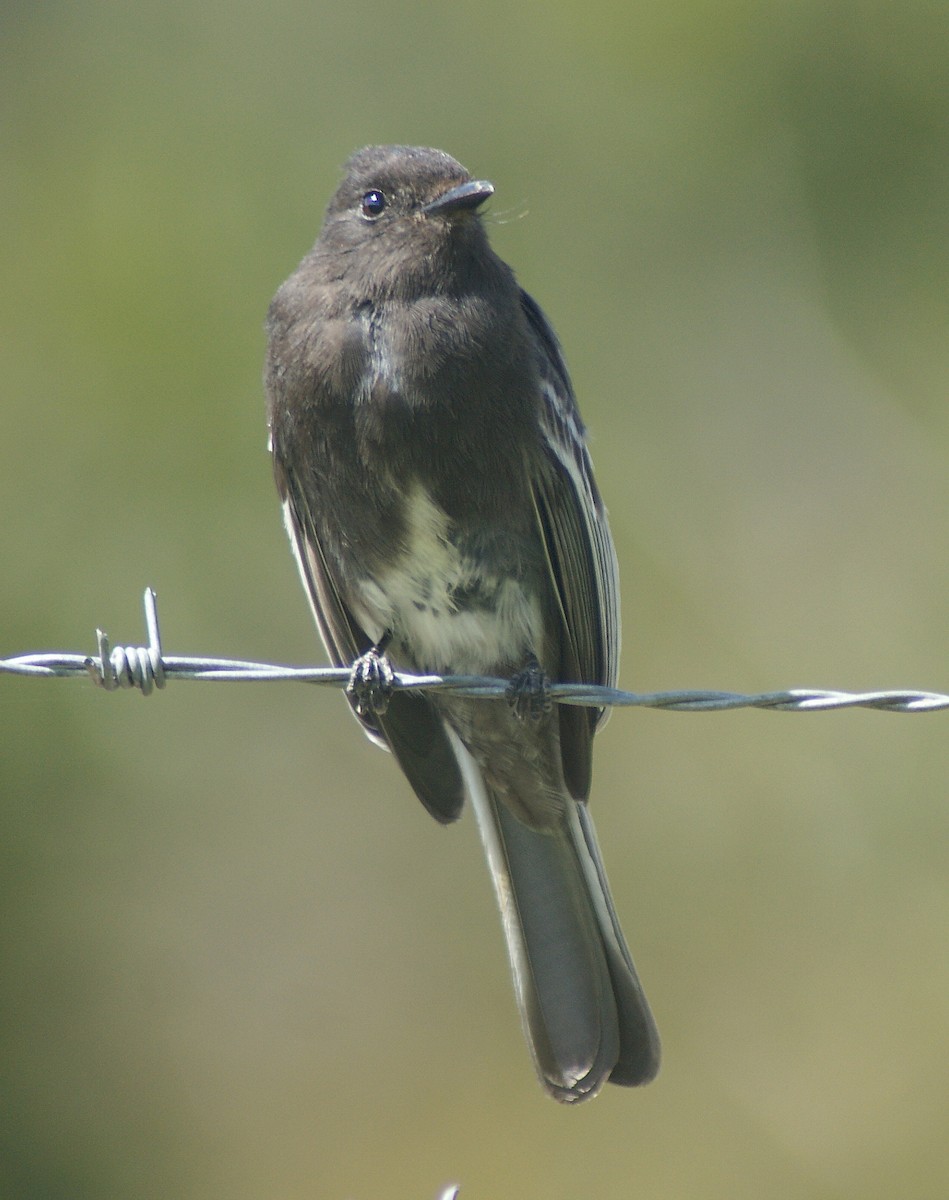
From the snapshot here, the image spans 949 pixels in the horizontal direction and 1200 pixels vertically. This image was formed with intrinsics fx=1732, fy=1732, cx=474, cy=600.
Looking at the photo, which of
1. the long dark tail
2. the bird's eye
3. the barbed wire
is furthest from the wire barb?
the bird's eye

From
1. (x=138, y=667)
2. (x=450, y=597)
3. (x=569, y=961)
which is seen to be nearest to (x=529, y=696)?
(x=450, y=597)

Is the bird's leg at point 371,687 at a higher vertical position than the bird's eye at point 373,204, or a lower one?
lower

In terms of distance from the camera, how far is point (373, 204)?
5.59 m

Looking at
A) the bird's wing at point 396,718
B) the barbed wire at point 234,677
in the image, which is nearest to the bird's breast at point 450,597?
the bird's wing at point 396,718

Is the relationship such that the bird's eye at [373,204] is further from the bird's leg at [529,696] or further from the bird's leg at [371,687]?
the bird's leg at [529,696]

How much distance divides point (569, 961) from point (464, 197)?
91.8 inches

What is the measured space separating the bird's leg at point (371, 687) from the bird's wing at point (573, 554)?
0.58 meters

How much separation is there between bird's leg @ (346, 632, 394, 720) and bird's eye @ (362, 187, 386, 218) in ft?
4.73

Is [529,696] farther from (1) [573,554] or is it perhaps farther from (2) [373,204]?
(2) [373,204]

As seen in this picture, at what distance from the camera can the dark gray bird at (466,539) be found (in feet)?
16.6

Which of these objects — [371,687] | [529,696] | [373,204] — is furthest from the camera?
[373,204]

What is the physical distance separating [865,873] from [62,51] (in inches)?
281

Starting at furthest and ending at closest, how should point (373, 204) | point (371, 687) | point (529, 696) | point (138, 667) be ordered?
point (373, 204), point (371, 687), point (529, 696), point (138, 667)

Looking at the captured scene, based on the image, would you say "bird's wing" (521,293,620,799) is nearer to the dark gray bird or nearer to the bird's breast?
the dark gray bird
